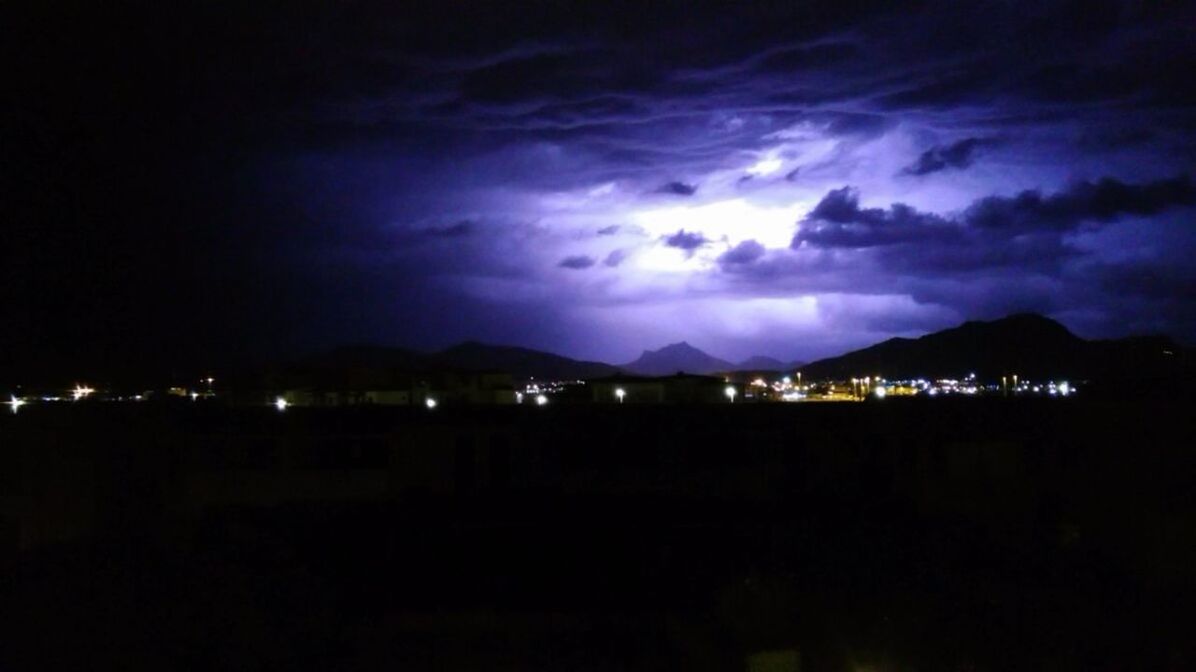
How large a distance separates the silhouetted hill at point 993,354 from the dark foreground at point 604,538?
22375mm

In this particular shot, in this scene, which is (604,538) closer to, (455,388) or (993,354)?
(455,388)

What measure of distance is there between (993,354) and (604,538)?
4668cm

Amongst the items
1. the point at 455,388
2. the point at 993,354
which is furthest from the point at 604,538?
the point at 993,354

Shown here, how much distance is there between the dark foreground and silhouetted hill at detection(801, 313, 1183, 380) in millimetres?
22375

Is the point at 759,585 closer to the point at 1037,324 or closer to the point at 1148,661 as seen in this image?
the point at 1148,661

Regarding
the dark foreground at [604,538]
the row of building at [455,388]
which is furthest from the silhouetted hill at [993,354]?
Result: the dark foreground at [604,538]

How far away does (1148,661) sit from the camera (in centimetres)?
1155

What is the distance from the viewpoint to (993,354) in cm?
6178

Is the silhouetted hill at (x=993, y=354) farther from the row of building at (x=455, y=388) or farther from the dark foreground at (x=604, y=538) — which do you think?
the dark foreground at (x=604, y=538)

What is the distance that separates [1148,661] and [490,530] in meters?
10.8

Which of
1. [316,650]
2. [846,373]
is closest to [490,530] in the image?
[316,650]

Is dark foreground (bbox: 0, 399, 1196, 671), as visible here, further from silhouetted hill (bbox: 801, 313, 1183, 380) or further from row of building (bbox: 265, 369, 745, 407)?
silhouetted hill (bbox: 801, 313, 1183, 380)

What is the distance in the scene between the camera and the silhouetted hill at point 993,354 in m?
54.2

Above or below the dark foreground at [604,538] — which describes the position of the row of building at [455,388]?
above
